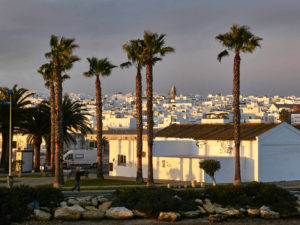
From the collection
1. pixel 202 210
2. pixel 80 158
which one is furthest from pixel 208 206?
pixel 80 158

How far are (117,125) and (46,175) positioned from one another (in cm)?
14245

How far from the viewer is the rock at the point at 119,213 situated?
2916 cm

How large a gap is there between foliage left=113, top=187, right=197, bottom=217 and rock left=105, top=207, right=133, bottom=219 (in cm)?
54

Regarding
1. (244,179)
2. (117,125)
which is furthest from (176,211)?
(117,125)

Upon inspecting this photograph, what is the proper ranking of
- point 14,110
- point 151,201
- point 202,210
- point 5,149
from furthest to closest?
point 5,149 → point 14,110 → point 202,210 → point 151,201

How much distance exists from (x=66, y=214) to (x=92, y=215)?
1371 mm

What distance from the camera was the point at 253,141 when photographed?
160 feet

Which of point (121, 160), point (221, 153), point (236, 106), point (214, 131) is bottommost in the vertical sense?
point (121, 160)

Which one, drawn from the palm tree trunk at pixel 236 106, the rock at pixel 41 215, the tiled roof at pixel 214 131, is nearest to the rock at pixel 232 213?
the rock at pixel 41 215

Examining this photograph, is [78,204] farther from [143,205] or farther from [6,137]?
[6,137]

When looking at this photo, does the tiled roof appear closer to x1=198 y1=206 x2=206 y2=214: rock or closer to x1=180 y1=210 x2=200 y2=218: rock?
x1=198 y1=206 x2=206 y2=214: rock

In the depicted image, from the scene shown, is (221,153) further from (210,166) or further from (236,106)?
(236,106)

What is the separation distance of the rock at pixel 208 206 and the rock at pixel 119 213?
4356mm

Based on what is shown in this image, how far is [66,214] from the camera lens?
2902 centimetres
